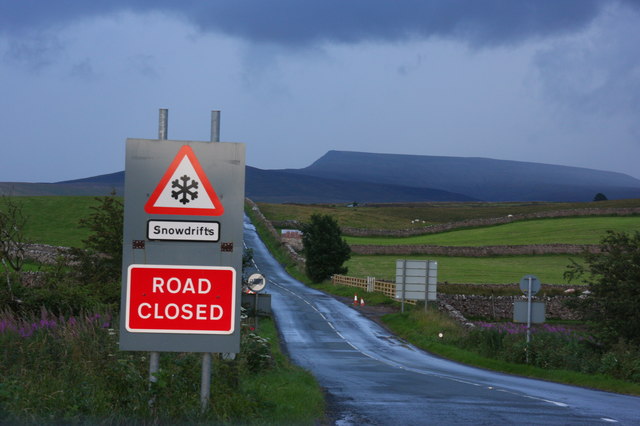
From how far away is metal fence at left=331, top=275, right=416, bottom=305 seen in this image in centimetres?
5812

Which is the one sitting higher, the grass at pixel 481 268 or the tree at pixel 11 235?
the tree at pixel 11 235

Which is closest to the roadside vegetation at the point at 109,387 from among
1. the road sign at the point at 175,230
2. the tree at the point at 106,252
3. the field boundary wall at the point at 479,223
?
the road sign at the point at 175,230

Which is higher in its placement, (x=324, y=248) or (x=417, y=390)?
(x=324, y=248)

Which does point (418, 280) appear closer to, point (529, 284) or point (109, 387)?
point (529, 284)

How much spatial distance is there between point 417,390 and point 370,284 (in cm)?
4234

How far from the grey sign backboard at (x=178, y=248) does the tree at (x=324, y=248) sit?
6114cm

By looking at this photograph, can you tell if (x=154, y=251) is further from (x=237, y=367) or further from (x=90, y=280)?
(x=90, y=280)

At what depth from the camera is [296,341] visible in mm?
37188

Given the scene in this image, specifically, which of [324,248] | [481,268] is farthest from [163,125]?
[481,268]

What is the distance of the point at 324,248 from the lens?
70.8 m

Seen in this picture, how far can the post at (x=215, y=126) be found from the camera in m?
9.36

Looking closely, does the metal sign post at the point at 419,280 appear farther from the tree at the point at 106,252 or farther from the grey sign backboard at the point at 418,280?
the tree at the point at 106,252

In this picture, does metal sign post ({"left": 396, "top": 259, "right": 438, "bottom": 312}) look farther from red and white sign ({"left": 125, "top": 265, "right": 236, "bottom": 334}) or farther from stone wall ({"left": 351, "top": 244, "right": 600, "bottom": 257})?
red and white sign ({"left": 125, "top": 265, "right": 236, "bottom": 334})

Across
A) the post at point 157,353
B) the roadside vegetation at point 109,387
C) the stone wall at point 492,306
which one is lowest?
the stone wall at point 492,306
